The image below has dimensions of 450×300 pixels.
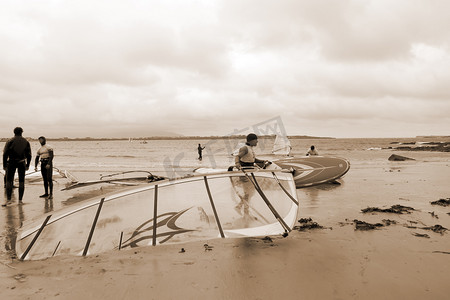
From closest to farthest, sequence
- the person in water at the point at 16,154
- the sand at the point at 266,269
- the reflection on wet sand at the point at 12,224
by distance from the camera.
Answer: the sand at the point at 266,269 → the reflection on wet sand at the point at 12,224 → the person in water at the point at 16,154

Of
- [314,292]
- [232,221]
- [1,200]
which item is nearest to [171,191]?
[232,221]

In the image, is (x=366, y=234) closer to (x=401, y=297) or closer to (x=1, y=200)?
(x=401, y=297)

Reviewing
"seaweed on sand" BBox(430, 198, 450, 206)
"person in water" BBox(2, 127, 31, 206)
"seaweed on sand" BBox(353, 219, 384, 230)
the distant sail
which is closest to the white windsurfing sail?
"seaweed on sand" BBox(353, 219, 384, 230)

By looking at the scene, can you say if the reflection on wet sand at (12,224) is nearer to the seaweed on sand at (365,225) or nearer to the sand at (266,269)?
the sand at (266,269)

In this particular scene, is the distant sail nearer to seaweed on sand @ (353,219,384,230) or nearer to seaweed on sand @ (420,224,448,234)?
seaweed on sand @ (353,219,384,230)

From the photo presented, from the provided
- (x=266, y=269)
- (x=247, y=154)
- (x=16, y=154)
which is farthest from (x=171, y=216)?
(x=16, y=154)

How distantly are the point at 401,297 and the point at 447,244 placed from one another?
7.11 feet

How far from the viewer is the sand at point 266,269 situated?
330 centimetres

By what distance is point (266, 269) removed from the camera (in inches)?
152

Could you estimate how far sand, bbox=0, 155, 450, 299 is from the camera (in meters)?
3.30

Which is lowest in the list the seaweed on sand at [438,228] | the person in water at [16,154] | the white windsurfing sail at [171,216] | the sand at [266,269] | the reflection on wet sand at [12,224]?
the reflection on wet sand at [12,224]

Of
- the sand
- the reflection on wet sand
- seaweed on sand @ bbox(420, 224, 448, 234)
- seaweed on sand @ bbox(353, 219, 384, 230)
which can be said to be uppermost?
seaweed on sand @ bbox(420, 224, 448, 234)

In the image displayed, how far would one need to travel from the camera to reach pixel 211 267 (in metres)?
3.96

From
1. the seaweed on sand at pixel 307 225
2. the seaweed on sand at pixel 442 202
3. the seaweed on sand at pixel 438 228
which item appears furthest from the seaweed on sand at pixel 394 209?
the seaweed on sand at pixel 307 225
